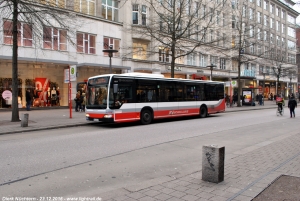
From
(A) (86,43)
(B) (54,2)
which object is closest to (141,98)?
(B) (54,2)

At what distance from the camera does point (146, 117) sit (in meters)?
14.4

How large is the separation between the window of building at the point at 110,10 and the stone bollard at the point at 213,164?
26031 millimetres

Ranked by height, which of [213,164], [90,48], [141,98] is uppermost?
[90,48]

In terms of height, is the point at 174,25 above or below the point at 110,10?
below

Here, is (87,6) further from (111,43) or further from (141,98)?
(141,98)

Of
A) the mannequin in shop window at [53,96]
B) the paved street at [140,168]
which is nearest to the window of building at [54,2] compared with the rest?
the paved street at [140,168]

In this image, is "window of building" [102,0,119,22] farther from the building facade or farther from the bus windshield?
the bus windshield

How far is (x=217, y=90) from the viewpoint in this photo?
1984 centimetres

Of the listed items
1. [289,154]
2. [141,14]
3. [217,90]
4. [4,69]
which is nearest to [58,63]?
[4,69]

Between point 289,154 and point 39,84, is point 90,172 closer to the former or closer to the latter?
point 289,154

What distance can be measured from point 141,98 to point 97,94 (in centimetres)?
243

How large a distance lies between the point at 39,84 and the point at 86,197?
73.0 ft

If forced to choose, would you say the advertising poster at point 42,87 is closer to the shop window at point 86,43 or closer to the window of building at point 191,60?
the shop window at point 86,43

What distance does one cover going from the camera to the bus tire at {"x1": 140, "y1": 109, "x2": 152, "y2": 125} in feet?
46.8
